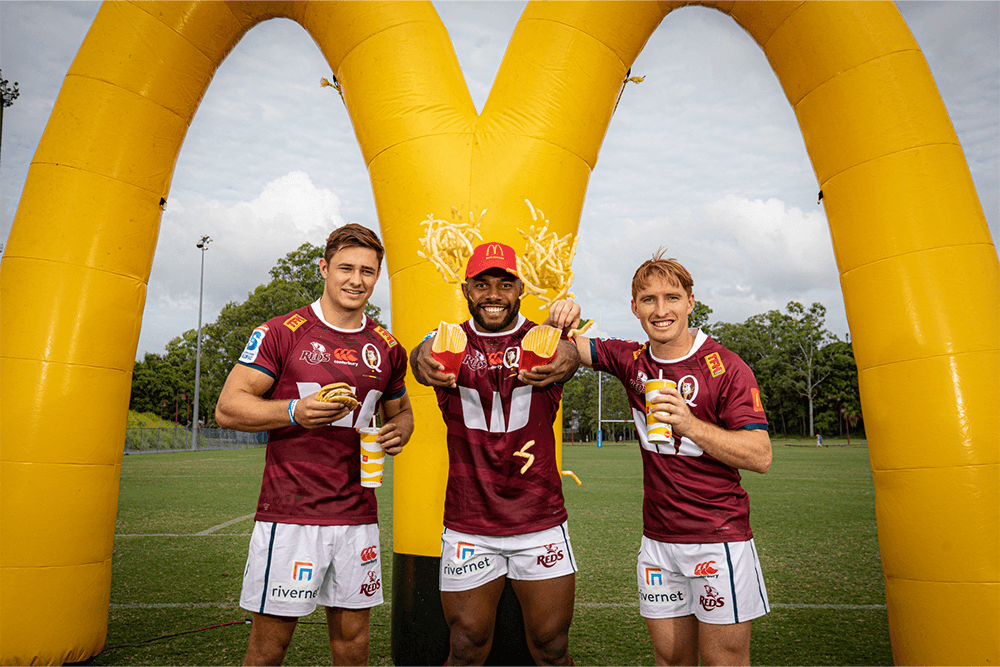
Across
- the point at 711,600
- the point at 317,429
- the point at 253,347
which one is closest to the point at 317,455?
the point at 317,429

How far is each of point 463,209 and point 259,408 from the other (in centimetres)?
194

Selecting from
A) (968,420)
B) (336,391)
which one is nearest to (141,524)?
(336,391)

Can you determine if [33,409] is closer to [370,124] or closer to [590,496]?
[370,124]

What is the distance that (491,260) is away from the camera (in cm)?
275

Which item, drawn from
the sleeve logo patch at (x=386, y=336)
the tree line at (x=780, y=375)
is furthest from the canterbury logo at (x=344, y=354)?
the tree line at (x=780, y=375)

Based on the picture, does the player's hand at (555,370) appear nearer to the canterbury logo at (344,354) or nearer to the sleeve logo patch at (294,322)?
the canterbury logo at (344,354)

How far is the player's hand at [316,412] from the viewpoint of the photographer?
262cm

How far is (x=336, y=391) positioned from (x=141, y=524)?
26.4 feet

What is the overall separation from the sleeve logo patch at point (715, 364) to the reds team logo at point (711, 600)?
0.97 metres

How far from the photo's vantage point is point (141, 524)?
8781 millimetres

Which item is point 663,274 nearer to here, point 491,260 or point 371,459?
point 491,260

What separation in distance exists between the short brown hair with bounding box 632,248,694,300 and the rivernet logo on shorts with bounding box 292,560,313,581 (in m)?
2.03

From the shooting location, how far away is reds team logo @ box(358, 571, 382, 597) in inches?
112

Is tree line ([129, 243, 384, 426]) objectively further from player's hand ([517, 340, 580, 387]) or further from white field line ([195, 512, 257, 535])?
player's hand ([517, 340, 580, 387])
